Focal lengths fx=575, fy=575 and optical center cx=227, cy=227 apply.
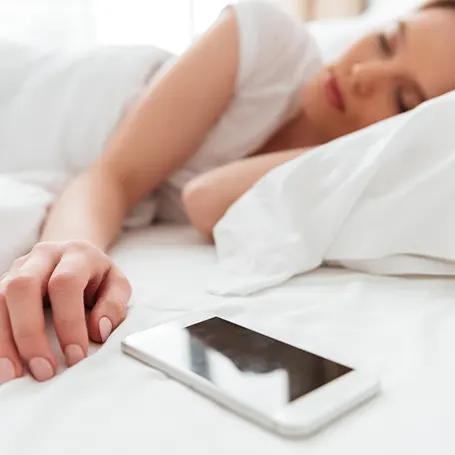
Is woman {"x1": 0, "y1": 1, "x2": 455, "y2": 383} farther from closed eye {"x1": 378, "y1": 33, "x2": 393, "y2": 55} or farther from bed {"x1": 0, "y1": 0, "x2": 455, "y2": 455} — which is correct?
bed {"x1": 0, "y1": 0, "x2": 455, "y2": 455}

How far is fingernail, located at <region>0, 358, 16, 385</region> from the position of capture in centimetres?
41

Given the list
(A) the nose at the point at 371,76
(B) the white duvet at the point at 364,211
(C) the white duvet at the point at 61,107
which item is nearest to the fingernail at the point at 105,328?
(B) the white duvet at the point at 364,211

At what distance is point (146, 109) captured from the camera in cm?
95

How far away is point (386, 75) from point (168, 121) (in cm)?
35

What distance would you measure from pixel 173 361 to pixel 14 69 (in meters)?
0.82

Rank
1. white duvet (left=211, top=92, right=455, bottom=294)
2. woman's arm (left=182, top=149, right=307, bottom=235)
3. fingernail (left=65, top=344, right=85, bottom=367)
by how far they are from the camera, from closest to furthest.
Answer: fingernail (left=65, top=344, right=85, bottom=367)
white duvet (left=211, top=92, right=455, bottom=294)
woman's arm (left=182, top=149, right=307, bottom=235)

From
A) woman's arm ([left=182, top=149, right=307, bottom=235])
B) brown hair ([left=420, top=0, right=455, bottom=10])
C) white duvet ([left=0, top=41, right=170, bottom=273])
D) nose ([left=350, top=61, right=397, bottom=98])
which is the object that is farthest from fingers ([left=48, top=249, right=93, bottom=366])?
brown hair ([left=420, top=0, right=455, bottom=10])

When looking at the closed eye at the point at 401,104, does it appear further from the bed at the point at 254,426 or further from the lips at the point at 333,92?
the bed at the point at 254,426

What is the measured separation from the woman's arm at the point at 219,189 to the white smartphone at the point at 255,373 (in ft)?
1.17

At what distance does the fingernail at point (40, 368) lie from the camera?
408 mm

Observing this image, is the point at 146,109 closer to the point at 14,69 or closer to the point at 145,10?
the point at 14,69

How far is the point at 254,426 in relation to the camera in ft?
1.10

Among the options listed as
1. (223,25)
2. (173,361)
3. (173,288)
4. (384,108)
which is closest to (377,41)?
(384,108)

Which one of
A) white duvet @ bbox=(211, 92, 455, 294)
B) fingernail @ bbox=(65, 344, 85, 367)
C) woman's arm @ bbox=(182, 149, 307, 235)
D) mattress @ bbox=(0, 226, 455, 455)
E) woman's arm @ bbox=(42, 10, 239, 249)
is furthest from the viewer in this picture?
woman's arm @ bbox=(42, 10, 239, 249)
